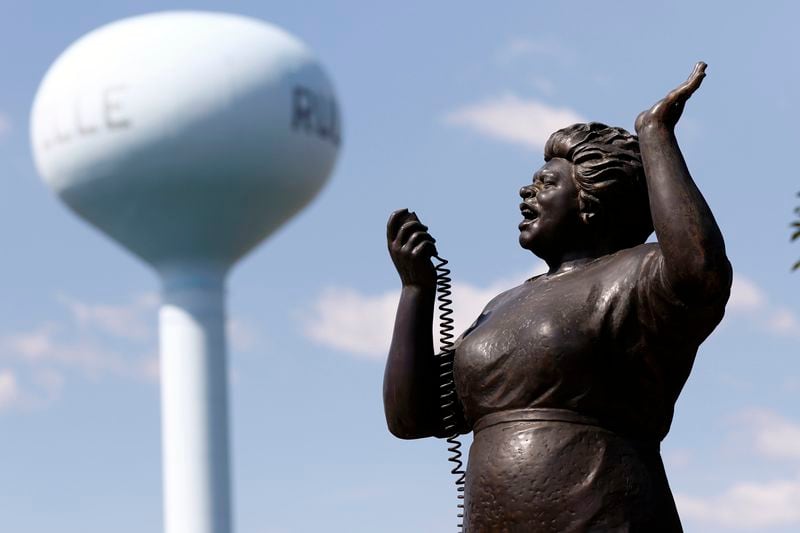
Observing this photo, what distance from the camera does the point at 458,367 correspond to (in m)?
6.77

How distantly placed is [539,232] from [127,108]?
3722cm

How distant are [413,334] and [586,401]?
0.85m

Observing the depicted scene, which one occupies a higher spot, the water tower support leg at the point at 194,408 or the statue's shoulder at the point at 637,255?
the water tower support leg at the point at 194,408

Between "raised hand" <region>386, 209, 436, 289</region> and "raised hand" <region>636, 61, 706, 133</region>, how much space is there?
3.51ft

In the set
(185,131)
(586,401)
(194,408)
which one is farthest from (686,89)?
(194,408)

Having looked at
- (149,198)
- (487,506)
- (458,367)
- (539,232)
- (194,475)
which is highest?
(149,198)

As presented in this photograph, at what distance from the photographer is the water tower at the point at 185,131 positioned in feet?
141

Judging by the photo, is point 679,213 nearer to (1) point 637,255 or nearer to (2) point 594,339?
Result: (1) point 637,255

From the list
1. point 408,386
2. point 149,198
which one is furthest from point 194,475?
point 408,386

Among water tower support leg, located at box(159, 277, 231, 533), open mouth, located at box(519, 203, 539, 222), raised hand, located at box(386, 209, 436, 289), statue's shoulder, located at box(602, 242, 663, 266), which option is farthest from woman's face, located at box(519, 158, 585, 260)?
water tower support leg, located at box(159, 277, 231, 533)

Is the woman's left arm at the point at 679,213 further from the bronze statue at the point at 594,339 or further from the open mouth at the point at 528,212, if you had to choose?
the open mouth at the point at 528,212

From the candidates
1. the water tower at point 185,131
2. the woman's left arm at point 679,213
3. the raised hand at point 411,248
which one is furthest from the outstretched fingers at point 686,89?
the water tower at point 185,131

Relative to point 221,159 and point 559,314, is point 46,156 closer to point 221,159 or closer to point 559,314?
point 221,159

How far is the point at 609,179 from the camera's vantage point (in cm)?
672
